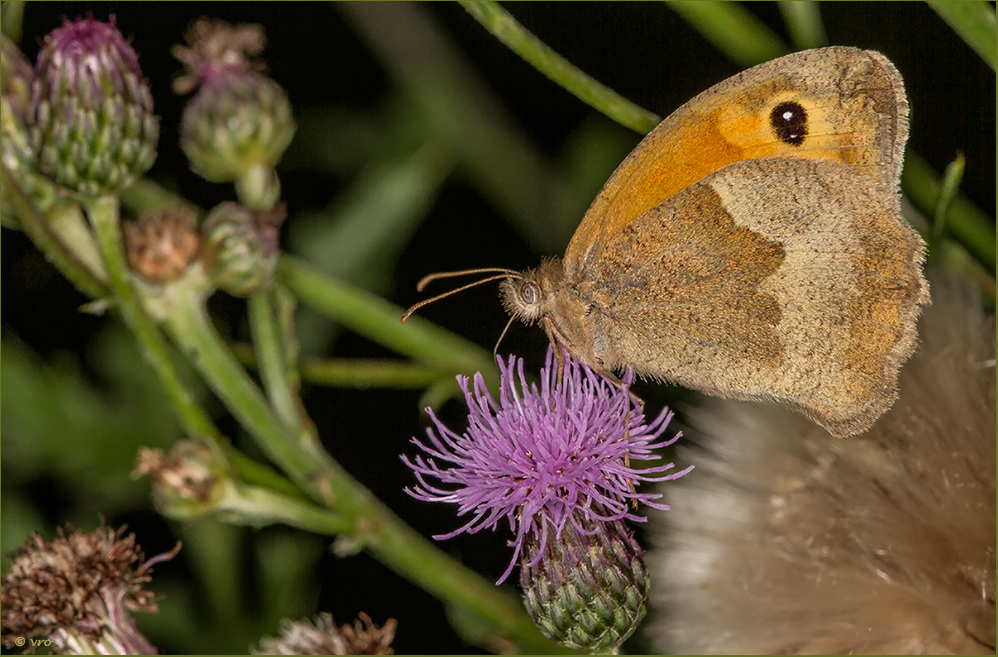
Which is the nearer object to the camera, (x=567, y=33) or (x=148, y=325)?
(x=148, y=325)

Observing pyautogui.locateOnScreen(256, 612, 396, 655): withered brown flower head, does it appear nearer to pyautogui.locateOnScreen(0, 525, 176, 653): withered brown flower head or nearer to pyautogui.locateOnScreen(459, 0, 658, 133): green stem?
pyautogui.locateOnScreen(0, 525, 176, 653): withered brown flower head

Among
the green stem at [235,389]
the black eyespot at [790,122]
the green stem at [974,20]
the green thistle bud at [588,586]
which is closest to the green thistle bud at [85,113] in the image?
the green stem at [235,389]

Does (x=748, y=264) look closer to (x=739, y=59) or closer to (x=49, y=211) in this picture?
(x=739, y=59)

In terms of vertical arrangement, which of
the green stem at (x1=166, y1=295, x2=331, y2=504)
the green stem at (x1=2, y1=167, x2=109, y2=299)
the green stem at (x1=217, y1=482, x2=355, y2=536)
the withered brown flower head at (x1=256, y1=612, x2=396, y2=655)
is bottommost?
the withered brown flower head at (x1=256, y1=612, x2=396, y2=655)

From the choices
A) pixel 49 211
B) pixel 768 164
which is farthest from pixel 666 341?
pixel 49 211

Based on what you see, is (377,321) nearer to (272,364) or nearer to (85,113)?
(272,364)

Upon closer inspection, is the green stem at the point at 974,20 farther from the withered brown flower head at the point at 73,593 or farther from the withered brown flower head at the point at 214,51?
the withered brown flower head at the point at 73,593

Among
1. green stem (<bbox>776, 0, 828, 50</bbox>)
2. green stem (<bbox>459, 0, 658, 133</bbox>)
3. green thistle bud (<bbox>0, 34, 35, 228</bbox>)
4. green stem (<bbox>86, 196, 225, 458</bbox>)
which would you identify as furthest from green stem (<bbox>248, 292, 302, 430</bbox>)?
green stem (<bbox>776, 0, 828, 50</bbox>)

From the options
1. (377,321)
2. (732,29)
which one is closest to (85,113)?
(377,321)
